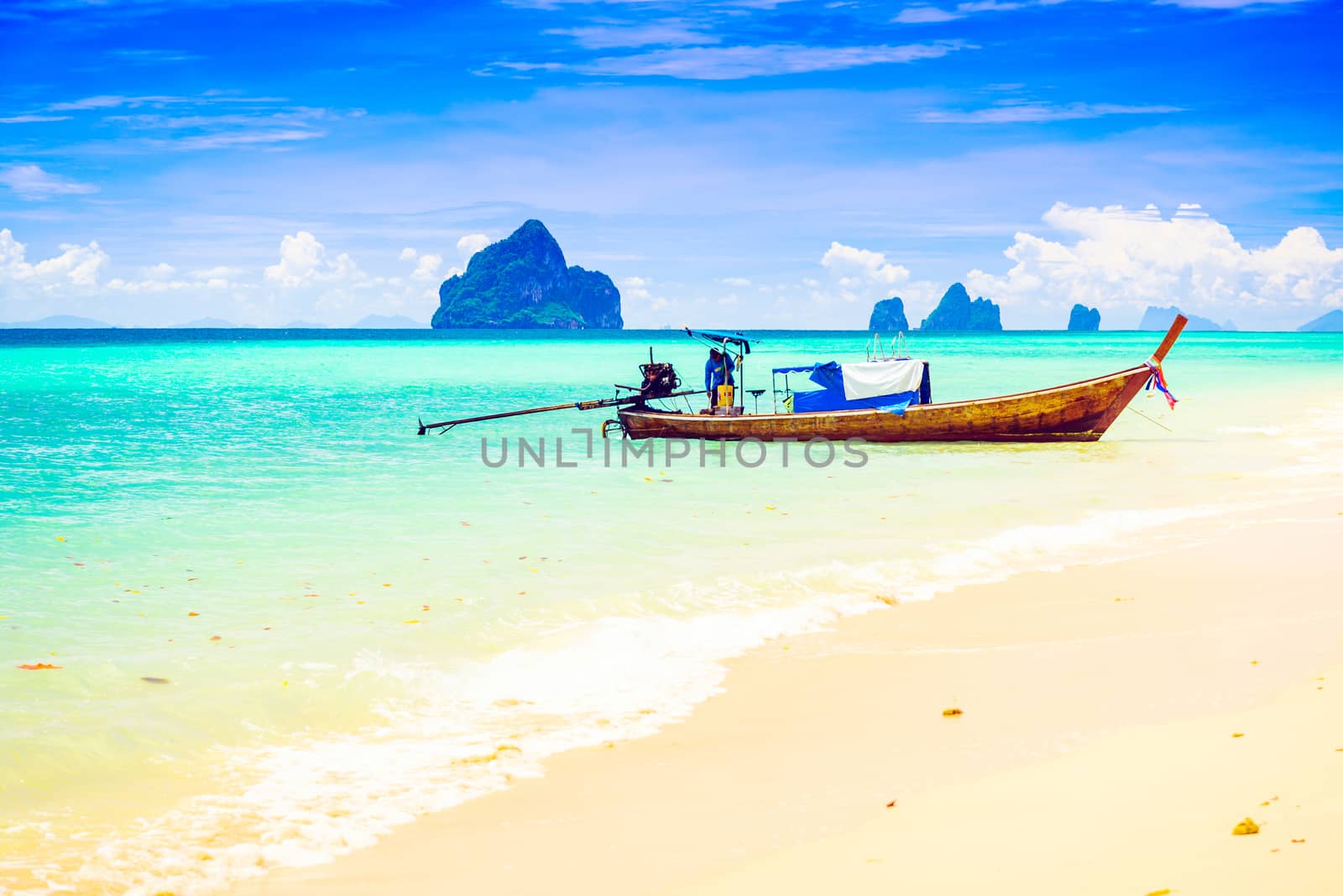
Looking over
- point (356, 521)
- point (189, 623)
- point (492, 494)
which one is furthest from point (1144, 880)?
point (492, 494)

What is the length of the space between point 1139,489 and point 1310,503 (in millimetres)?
2538

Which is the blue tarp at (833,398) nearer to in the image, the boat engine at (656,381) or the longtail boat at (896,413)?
the longtail boat at (896,413)

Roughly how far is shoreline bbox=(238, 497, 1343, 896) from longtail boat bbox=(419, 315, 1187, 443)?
14.2 m

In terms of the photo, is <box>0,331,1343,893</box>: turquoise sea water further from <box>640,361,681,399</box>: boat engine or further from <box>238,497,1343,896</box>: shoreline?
<box>640,361,681,399</box>: boat engine

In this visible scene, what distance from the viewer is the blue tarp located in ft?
74.8

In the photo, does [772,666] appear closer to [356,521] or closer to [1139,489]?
[356,521]

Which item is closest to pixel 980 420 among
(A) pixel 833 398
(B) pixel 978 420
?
(B) pixel 978 420

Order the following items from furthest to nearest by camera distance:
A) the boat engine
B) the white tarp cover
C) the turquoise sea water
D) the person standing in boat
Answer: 1. the boat engine
2. the person standing in boat
3. the white tarp cover
4. the turquoise sea water

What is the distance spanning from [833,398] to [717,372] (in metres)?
3.11

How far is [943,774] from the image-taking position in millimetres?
5074

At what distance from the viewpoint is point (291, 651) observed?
783cm

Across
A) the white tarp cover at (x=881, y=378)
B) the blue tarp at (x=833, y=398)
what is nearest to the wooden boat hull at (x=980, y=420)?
the blue tarp at (x=833, y=398)

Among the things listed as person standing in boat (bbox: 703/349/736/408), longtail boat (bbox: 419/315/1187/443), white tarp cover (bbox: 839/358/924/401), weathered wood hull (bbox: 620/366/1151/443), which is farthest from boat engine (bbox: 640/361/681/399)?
white tarp cover (bbox: 839/358/924/401)

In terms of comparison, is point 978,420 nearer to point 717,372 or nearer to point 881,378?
point 881,378
